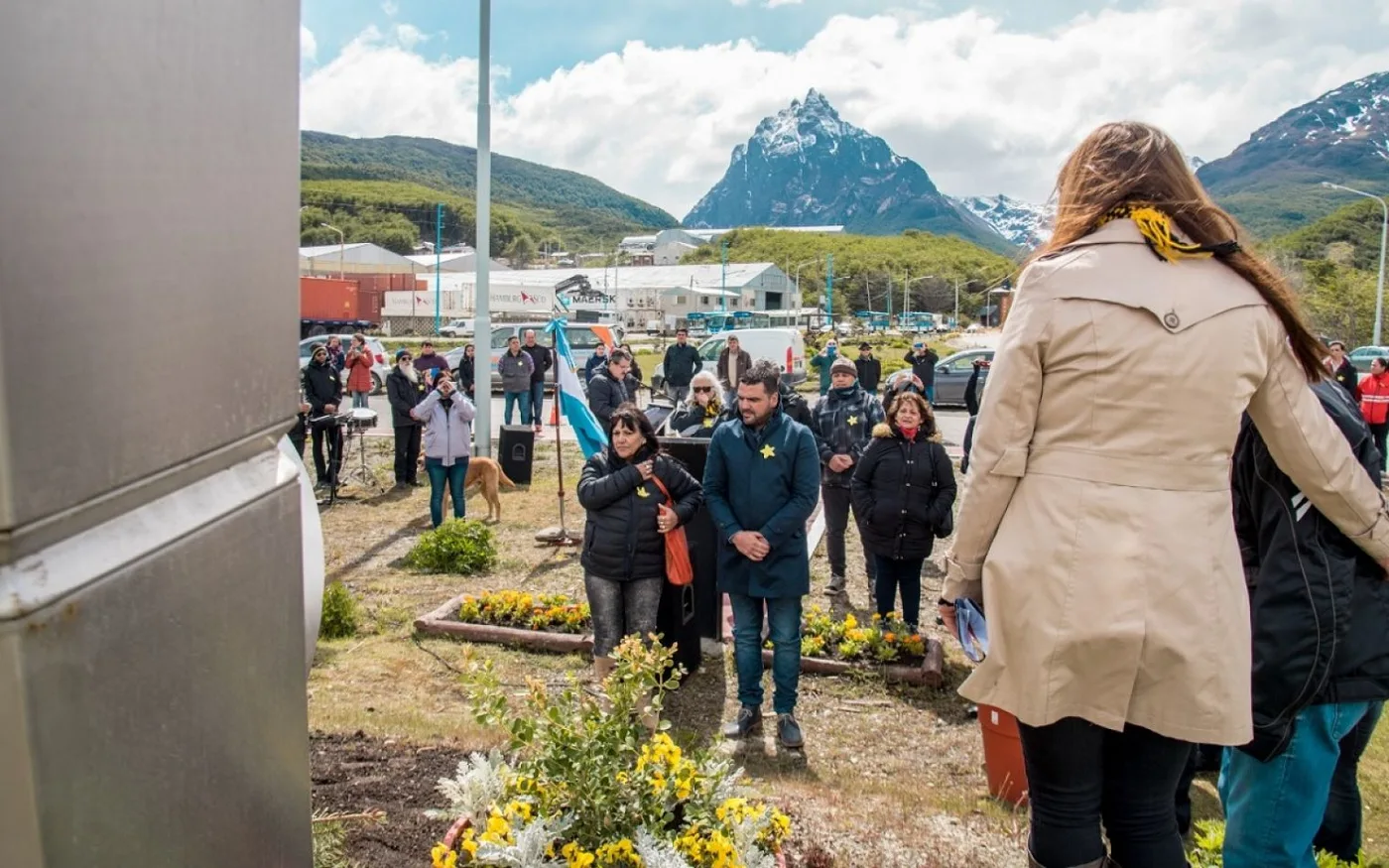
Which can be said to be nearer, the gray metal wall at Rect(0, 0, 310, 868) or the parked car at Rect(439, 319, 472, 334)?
the gray metal wall at Rect(0, 0, 310, 868)

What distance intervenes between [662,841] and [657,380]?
75.0 feet

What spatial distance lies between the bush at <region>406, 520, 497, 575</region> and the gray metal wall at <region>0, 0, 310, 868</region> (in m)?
7.80

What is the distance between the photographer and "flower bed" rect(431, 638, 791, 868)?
2637 mm

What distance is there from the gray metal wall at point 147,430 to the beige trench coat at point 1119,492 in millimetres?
1445

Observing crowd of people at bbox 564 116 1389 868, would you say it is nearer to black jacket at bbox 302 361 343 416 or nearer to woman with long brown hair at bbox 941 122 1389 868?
woman with long brown hair at bbox 941 122 1389 868

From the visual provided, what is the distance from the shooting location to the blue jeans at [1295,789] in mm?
2545

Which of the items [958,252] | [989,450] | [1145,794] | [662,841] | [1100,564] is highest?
[958,252]

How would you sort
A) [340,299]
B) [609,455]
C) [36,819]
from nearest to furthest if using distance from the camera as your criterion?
[36,819]
[609,455]
[340,299]

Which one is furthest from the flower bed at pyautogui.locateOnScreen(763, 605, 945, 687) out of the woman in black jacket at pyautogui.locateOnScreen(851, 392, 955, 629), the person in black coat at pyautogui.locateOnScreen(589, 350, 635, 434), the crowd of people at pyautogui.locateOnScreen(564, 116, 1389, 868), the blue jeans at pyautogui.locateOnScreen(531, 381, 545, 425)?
the blue jeans at pyautogui.locateOnScreen(531, 381, 545, 425)

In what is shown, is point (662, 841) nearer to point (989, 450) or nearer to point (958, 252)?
point (989, 450)

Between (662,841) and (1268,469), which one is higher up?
(1268,469)

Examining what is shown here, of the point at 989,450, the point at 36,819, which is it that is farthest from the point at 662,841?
the point at 36,819

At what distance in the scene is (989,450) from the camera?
2150 millimetres

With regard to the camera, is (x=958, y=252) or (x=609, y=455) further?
(x=958, y=252)
